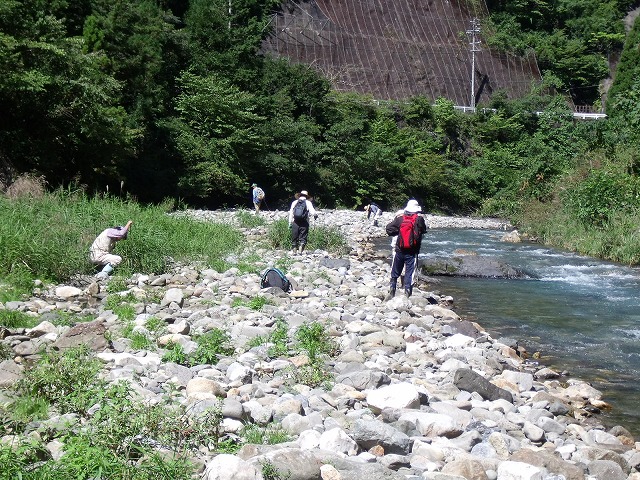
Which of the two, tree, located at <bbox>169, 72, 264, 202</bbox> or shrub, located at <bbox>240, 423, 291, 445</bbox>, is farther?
tree, located at <bbox>169, 72, 264, 202</bbox>

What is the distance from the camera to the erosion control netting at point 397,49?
4584cm

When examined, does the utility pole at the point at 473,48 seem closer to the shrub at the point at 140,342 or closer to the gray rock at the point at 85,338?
the shrub at the point at 140,342

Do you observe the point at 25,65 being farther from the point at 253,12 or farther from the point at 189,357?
the point at 253,12

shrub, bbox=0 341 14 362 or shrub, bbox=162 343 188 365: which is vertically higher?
shrub, bbox=162 343 188 365

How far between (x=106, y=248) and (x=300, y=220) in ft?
16.8

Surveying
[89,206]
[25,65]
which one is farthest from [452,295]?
[25,65]

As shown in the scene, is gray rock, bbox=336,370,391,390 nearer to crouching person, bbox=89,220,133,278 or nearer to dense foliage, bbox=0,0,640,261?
crouching person, bbox=89,220,133,278

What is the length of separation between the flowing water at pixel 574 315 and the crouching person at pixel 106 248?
220 inches

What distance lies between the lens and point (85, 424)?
4402 mm

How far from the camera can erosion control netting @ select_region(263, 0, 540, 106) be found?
4584 cm

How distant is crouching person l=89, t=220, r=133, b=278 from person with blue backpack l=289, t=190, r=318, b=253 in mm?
4689

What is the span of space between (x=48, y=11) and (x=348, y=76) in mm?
26203

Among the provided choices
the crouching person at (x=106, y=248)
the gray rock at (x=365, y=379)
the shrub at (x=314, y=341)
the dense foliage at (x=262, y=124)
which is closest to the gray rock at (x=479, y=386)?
the gray rock at (x=365, y=379)

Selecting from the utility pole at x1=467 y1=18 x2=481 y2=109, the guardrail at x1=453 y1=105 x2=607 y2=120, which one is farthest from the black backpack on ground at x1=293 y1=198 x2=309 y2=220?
the utility pole at x1=467 y1=18 x2=481 y2=109
